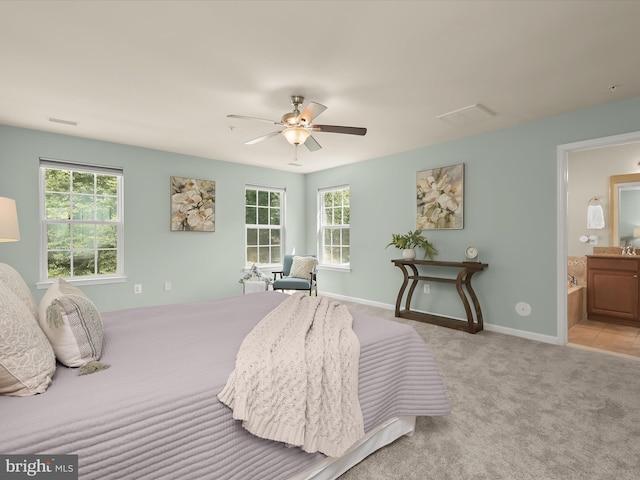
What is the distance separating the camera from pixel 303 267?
5.41 metres

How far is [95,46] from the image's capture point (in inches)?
88.7

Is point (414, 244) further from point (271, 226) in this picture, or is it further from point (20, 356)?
point (20, 356)

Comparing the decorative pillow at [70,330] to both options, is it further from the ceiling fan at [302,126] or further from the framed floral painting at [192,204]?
the framed floral painting at [192,204]

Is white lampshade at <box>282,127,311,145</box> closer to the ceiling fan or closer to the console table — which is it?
the ceiling fan

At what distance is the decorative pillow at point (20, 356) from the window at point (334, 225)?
4.95 meters

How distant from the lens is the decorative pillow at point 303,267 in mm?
5379

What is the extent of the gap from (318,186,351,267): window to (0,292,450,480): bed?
398 cm

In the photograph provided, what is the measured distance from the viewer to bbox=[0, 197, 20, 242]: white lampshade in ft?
6.48

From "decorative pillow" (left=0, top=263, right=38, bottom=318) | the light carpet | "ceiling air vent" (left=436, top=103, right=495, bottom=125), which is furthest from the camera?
"ceiling air vent" (left=436, top=103, right=495, bottom=125)

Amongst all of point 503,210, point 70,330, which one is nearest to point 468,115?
point 503,210

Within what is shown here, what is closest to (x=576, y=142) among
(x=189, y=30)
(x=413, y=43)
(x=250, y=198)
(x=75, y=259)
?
(x=413, y=43)

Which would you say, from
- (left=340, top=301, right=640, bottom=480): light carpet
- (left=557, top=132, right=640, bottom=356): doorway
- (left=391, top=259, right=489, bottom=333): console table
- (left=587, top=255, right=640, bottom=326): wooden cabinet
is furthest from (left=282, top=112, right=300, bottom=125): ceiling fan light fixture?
(left=587, top=255, right=640, bottom=326): wooden cabinet

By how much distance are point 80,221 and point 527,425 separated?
17.0 feet

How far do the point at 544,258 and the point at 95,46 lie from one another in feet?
14.9
